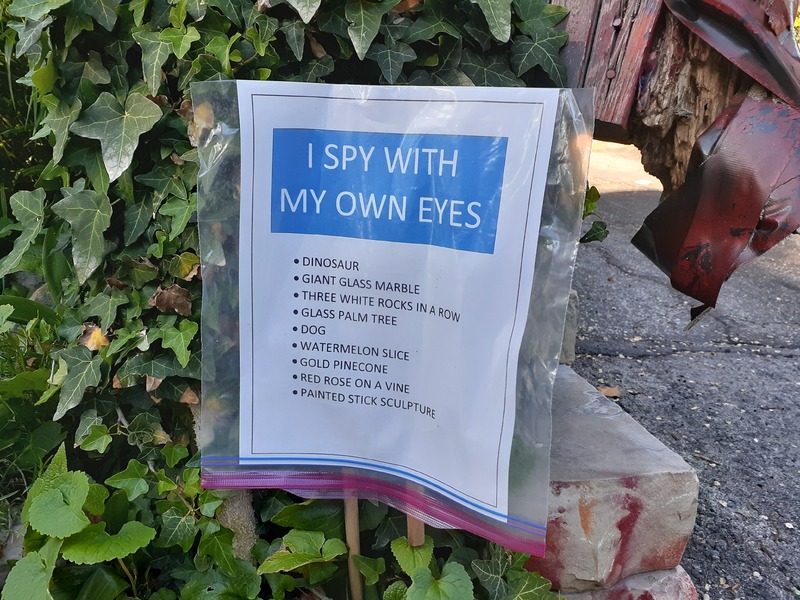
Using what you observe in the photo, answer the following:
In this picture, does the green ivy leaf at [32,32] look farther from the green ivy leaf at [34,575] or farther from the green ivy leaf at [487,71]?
the green ivy leaf at [34,575]

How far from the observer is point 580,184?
3.68 feet

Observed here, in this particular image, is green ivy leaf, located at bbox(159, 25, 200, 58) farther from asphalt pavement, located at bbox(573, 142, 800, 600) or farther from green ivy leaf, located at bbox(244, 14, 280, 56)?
asphalt pavement, located at bbox(573, 142, 800, 600)

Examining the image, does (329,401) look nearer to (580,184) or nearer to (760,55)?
(580,184)

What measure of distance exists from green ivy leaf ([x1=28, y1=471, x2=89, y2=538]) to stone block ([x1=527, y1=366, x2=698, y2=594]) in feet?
3.27

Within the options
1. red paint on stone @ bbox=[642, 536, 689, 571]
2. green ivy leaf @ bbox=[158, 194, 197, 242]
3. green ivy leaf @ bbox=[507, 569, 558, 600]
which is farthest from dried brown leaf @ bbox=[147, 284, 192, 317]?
red paint on stone @ bbox=[642, 536, 689, 571]

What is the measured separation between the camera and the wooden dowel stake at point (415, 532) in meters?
1.33

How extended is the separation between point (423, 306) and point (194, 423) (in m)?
0.73

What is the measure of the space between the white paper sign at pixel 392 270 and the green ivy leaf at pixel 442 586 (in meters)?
0.17

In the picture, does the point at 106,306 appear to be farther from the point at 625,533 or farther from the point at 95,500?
the point at 625,533

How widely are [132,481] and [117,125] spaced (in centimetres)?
79

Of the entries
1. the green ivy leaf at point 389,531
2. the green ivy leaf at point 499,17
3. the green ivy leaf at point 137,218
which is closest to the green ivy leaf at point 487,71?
the green ivy leaf at point 499,17

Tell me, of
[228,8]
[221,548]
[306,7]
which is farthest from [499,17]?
[221,548]

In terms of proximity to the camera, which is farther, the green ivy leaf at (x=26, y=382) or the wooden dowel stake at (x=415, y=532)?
the green ivy leaf at (x=26, y=382)

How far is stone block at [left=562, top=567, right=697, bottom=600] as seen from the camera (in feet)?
5.27
